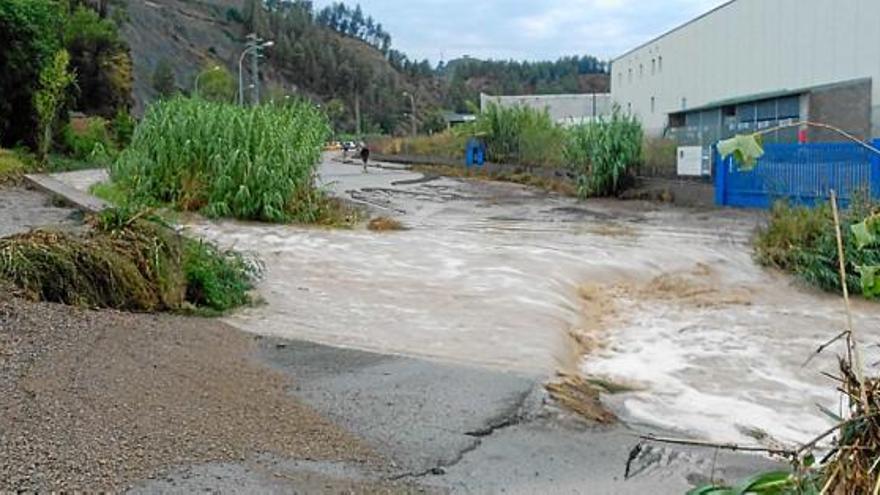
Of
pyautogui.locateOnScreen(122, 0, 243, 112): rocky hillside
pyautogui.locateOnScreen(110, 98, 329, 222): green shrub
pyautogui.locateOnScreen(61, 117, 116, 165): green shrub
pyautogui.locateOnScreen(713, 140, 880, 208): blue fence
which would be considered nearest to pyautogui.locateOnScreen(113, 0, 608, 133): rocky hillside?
pyautogui.locateOnScreen(122, 0, 243, 112): rocky hillside

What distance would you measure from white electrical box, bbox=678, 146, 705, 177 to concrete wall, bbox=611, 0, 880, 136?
22.2 ft

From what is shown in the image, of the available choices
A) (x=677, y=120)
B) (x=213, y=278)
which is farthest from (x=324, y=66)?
(x=213, y=278)

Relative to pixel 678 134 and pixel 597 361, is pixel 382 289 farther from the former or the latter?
pixel 678 134

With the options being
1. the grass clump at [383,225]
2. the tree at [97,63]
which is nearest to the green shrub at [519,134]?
the tree at [97,63]

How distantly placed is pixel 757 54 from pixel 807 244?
Answer: 22.7 metres

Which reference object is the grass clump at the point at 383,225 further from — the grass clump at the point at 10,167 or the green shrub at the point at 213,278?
the grass clump at the point at 10,167

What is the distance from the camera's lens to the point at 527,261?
417 inches

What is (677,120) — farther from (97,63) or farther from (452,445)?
(452,445)

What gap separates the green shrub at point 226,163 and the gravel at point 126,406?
7.85 m

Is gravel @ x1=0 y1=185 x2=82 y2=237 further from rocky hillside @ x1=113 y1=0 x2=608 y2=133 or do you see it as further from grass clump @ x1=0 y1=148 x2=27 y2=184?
rocky hillside @ x1=113 y1=0 x2=608 y2=133

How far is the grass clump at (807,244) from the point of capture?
33.3ft

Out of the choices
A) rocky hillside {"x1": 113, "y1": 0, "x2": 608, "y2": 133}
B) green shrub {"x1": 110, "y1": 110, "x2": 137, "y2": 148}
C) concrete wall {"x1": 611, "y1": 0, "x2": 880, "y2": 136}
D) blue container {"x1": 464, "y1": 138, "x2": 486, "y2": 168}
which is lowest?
blue container {"x1": 464, "y1": 138, "x2": 486, "y2": 168}

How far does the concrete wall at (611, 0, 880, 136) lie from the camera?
25328mm

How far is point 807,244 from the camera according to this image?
11.1m
